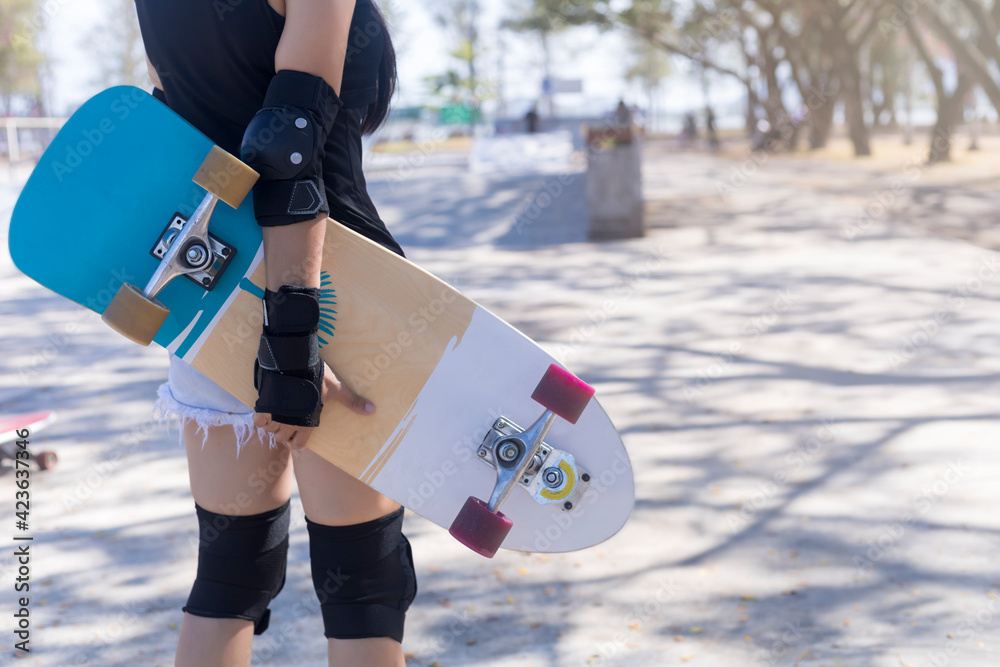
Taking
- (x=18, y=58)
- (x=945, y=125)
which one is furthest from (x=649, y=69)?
(x=945, y=125)

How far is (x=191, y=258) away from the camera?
151cm

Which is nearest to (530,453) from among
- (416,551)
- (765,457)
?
(416,551)

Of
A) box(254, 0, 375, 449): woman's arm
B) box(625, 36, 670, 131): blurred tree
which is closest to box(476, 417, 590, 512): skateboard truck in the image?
box(254, 0, 375, 449): woman's arm

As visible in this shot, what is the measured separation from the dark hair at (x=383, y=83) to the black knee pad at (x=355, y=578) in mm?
793

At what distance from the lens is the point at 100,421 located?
4.45 metres

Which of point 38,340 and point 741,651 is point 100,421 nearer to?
point 38,340

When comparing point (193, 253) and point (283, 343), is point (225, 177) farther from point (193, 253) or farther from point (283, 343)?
point (283, 343)

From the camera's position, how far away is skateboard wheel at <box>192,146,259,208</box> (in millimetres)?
1438

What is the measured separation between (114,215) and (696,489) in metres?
2.58

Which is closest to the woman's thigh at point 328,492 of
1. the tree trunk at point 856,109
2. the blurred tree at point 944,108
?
the blurred tree at point 944,108

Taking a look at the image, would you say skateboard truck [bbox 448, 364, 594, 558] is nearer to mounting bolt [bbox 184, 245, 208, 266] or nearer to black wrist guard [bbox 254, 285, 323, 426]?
black wrist guard [bbox 254, 285, 323, 426]

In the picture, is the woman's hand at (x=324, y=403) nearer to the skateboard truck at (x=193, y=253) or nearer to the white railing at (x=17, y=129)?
the skateboard truck at (x=193, y=253)

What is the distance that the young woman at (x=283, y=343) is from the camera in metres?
1.40

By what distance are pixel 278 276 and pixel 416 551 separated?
6.06 feet
